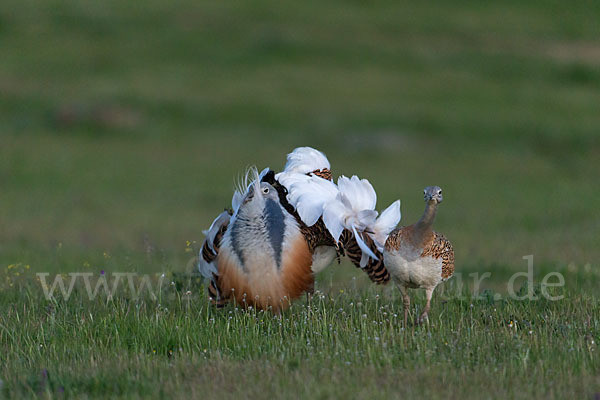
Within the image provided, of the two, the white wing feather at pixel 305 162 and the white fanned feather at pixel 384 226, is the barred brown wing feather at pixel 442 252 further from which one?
the white wing feather at pixel 305 162

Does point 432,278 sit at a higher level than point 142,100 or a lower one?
lower

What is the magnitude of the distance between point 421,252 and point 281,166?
12385 millimetres

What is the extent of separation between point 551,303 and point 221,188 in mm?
10918

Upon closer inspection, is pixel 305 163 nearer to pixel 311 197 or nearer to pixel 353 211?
pixel 311 197

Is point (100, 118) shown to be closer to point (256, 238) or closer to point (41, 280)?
point (41, 280)

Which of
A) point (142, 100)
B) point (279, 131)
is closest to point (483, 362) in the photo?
point (279, 131)

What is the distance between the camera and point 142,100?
23.3 metres

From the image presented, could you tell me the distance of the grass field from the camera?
5055mm

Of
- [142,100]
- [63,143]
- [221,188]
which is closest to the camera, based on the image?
[221,188]

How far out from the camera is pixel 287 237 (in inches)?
231

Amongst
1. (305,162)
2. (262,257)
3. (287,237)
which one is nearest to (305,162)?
(305,162)

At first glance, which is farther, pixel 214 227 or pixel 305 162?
pixel 305 162

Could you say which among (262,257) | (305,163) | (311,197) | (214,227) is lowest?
(262,257)

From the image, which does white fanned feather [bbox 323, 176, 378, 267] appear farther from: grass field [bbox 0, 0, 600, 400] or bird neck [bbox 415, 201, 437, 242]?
grass field [bbox 0, 0, 600, 400]
